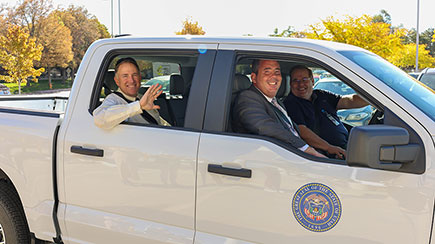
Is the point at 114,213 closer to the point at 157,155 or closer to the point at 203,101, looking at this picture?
the point at 157,155

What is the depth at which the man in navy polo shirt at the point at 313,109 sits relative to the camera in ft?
12.3

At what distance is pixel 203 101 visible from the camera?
2678mm

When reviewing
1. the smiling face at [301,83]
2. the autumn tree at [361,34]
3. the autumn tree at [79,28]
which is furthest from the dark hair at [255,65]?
the autumn tree at [79,28]

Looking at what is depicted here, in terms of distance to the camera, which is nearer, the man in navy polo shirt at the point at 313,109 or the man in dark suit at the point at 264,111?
the man in dark suit at the point at 264,111

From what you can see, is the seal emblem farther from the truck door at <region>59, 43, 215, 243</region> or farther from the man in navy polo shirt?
the man in navy polo shirt

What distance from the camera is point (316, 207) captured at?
2.28 metres

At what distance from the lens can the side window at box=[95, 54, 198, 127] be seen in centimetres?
330

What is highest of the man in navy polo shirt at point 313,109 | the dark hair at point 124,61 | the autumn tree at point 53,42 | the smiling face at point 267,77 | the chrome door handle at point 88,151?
the autumn tree at point 53,42

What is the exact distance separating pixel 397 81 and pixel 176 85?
70.1 inches

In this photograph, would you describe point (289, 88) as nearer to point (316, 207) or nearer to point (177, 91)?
point (177, 91)

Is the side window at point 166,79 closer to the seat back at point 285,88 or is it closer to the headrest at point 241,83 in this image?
the headrest at point 241,83

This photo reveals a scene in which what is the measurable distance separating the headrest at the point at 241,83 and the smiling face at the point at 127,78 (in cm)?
91

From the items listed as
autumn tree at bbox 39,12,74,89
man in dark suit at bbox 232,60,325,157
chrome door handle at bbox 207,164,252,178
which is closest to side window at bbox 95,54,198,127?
man in dark suit at bbox 232,60,325,157

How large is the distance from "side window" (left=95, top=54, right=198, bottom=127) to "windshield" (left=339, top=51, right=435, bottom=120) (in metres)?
1.25
